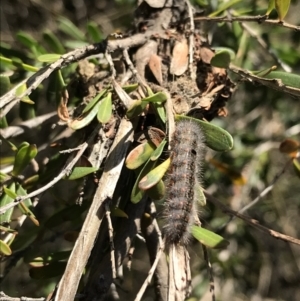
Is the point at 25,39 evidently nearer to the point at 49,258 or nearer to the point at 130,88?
the point at 130,88

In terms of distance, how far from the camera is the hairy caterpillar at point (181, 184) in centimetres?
135

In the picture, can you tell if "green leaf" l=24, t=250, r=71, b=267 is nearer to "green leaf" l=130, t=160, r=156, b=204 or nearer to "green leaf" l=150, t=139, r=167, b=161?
"green leaf" l=130, t=160, r=156, b=204

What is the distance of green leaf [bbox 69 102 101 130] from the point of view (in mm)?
1527

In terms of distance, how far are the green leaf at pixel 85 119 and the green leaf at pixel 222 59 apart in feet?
1.25

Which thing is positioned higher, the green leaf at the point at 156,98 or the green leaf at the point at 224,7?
the green leaf at the point at 224,7

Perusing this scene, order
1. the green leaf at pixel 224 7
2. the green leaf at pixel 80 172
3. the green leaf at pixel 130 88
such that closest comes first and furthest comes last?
the green leaf at pixel 80 172 → the green leaf at pixel 130 88 → the green leaf at pixel 224 7

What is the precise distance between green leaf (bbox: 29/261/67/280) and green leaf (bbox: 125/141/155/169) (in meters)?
0.49

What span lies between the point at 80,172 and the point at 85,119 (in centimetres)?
18

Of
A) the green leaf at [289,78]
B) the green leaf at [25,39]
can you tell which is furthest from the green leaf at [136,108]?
the green leaf at [25,39]

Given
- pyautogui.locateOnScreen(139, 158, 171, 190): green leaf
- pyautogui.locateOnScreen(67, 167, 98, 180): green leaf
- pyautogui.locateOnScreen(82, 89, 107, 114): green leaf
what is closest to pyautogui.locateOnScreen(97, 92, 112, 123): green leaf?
pyautogui.locateOnScreen(82, 89, 107, 114): green leaf

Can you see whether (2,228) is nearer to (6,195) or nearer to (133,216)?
(6,195)

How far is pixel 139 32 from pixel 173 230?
0.87 meters

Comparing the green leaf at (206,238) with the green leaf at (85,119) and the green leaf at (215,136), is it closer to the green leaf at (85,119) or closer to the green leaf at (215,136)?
the green leaf at (215,136)

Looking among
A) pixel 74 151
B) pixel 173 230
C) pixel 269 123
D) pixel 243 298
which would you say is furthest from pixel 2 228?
pixel 243 298
